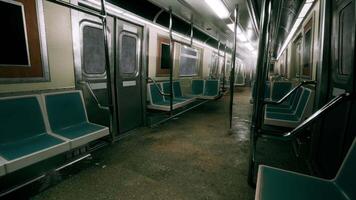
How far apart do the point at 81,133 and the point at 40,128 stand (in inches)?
18.0

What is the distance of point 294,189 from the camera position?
1186 millimetres

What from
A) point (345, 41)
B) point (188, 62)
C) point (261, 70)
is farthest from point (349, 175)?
point (188, 62)

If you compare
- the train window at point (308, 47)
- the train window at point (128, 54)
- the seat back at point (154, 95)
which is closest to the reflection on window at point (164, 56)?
the seat back at point (154, 95)

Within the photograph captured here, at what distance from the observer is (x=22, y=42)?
→ 216 centimetres

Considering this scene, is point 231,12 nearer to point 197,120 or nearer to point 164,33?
point 164,33

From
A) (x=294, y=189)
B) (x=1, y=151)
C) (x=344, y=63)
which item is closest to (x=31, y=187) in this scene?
(x=1, y=151)

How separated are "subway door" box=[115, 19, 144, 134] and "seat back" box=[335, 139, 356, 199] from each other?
3256mm

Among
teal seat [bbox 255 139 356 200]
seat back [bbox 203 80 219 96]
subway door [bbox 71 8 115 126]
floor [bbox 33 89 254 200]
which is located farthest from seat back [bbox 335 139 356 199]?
seat back [bbox 203 80 219 96]

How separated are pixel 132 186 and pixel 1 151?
1.27 meters

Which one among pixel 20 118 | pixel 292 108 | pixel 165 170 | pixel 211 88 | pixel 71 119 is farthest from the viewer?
pixel 211 88

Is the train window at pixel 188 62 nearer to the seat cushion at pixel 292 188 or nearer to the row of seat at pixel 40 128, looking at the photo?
the row of seat at pixel 40 128

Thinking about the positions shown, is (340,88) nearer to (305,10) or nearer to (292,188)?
(292,188)

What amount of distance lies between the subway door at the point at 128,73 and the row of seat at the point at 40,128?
1005 millimetres

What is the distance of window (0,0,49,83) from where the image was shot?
6.65 ft
